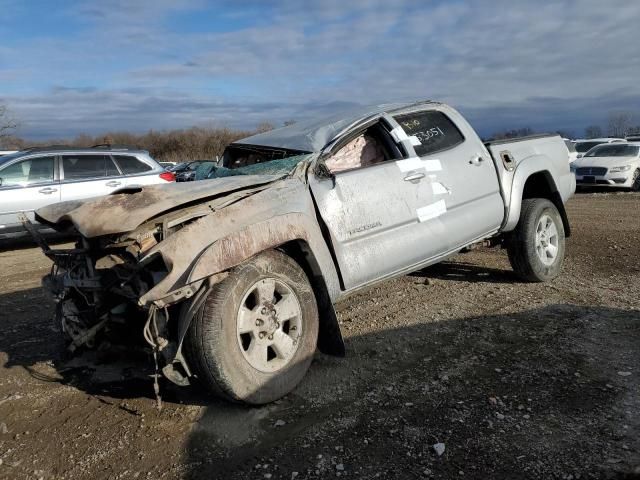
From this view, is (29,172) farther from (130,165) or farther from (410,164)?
(410,164)

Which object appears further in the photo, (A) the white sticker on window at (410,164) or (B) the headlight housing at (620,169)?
(B) the headlight housing at (620,169)

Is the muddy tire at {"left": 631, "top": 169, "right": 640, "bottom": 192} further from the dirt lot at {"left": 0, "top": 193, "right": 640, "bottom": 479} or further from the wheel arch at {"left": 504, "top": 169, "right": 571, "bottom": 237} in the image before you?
the dirt lot at {"left": 0, "top": 193, "right": 640, "bottom": 479}

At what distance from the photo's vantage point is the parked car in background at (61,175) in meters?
9.80

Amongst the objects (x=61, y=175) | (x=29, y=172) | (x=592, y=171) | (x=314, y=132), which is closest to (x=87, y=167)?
(x=61, y=175)

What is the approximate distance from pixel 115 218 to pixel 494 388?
8.35 feet


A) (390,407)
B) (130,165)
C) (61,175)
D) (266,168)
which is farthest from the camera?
(130,165)

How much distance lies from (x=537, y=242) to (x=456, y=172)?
1.53 metres

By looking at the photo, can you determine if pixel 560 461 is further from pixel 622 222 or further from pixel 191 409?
pixel 622 222

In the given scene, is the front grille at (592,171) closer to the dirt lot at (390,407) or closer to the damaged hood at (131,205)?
the dirt lot at (390,407)

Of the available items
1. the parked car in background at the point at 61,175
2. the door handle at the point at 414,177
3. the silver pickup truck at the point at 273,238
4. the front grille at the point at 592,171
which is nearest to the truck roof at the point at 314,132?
the silver pickup truck at the point at 273,238

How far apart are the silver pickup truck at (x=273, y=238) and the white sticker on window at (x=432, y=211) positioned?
0.04 feet

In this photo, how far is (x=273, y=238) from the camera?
345 centimetres

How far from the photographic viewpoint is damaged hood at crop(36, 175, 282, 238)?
10.3 ft

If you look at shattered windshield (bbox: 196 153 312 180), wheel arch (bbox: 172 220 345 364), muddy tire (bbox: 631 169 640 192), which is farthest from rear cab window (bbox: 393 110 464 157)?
muddy tire (bbox: 631 169 640 192)
